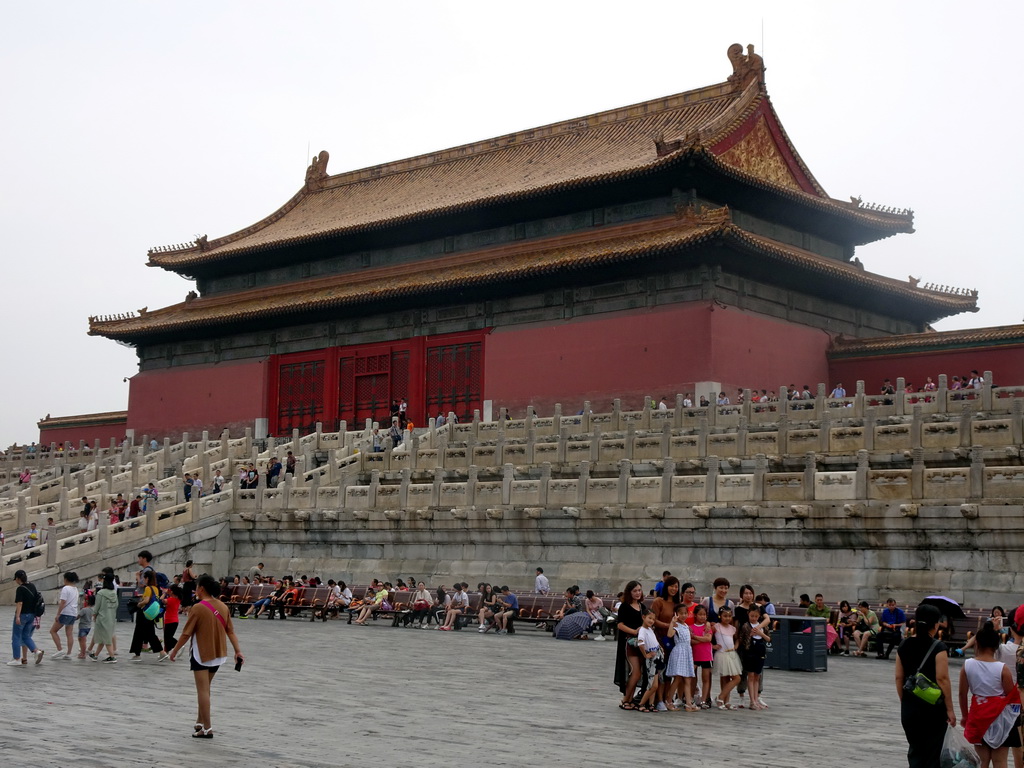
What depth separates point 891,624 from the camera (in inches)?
705

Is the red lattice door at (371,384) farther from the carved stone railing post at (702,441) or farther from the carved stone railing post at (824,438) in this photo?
the carved stone railing post at (824,438)

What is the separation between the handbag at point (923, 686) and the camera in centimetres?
852

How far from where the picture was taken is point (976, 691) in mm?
8750

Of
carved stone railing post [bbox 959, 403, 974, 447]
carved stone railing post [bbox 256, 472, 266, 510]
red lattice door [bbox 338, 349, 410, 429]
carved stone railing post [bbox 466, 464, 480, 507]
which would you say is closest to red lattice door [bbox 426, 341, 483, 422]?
red lattice door [bbox 338, 349, 410, 429]

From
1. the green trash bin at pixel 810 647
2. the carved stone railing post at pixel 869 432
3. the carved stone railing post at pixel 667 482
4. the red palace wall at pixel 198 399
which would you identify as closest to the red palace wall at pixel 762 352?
the carved stone railing post at pixel 869 432

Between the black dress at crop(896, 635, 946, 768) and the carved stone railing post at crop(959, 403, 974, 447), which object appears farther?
the carved stone railing post at crop(959, 403, 974, 447)

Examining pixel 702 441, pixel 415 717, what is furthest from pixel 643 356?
pixel 415 717

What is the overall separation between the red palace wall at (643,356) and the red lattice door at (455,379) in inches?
21.5

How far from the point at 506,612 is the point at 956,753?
13672mm

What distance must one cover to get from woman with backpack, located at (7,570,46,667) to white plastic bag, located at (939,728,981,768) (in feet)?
33.9

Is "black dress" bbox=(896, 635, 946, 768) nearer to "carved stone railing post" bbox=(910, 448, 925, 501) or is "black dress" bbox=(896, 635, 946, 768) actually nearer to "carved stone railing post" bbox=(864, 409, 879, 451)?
"carved stone railing post" bbox=(910, 448, 925, 501)

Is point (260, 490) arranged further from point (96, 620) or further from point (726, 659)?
point (726, 659)

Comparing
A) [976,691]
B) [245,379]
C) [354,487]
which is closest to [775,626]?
[976,691]

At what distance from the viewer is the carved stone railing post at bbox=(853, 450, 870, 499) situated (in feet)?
65.3
